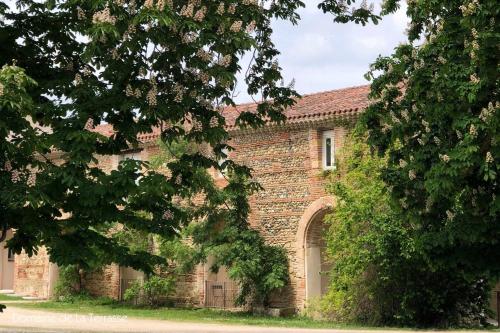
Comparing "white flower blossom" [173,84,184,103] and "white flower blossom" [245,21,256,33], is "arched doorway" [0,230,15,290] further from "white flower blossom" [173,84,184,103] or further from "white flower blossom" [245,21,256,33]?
"white flower blossom" [245,21,256,33]

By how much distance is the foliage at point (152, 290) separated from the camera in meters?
25.2

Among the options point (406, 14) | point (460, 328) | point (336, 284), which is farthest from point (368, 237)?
point (406, 14)

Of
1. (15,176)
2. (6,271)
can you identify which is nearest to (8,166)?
(15,176)

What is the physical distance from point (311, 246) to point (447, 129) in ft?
41.0

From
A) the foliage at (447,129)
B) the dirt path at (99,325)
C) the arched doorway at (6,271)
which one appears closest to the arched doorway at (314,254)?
the dirt path at (99,325)

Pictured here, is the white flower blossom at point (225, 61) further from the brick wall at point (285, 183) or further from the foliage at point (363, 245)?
the brick wall at point (285, 183)

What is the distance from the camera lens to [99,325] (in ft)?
59.1

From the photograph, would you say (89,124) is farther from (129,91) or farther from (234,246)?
(234,246)

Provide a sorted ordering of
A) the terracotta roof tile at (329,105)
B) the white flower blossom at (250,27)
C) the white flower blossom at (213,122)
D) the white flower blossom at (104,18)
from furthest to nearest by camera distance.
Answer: the terracotta roof tile at (329,105), the white flower blossom at (213,122), the white flower blossom at (250,27), the white flower blossom at (104,18)

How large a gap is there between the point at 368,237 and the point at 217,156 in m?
7.90

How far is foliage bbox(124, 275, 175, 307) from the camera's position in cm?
2517

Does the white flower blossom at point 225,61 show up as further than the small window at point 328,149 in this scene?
No

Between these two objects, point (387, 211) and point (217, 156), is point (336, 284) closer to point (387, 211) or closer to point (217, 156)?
point (387, 211)

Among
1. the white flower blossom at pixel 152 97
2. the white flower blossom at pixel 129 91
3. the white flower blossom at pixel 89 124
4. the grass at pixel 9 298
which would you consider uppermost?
the white flower blossom at pixel 129 91
